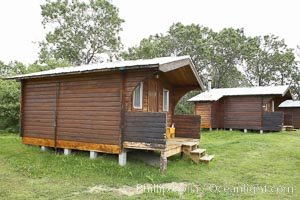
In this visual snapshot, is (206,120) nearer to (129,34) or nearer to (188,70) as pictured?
(188,70)

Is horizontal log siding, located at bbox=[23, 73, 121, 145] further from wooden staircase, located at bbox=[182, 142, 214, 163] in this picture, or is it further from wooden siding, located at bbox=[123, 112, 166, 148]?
wooden staircase, located at bbox=[182, 142, 214, 163]

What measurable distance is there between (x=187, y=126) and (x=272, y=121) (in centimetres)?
1011

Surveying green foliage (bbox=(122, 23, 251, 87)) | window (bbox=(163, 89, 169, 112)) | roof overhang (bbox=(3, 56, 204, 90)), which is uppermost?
green foliage (bbox=(122, 23, 251, 87))

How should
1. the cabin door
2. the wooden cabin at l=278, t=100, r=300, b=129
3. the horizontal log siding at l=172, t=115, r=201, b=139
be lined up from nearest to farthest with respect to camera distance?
the cabin door → the horizontal log siding at l=172, t=115, r=201, b=139 → the wooden cabin at l=278, t=100, r=300, b=129

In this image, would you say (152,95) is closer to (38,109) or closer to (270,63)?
(38,109)

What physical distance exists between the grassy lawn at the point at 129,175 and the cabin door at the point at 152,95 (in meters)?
1.89

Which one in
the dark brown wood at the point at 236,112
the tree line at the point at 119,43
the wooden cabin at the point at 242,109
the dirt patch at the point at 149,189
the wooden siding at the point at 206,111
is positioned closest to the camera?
the dirt patch at the point at 149,189

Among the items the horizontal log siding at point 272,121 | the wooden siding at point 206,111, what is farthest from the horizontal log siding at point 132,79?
the horizontal log siding at point 272,121

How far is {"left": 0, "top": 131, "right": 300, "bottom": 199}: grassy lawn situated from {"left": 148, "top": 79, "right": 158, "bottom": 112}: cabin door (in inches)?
74.3

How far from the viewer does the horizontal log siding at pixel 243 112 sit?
1841cm

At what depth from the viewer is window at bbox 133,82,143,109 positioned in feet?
27.5

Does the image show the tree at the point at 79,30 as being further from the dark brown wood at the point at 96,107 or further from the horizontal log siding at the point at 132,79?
the horizontal log siding at the point at 132,79

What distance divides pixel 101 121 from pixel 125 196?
315cm

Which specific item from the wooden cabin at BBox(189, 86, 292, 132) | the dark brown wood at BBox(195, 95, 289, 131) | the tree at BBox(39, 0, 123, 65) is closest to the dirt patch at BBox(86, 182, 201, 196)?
the wooden cabin at BBox(189, 86, 292, 132)
